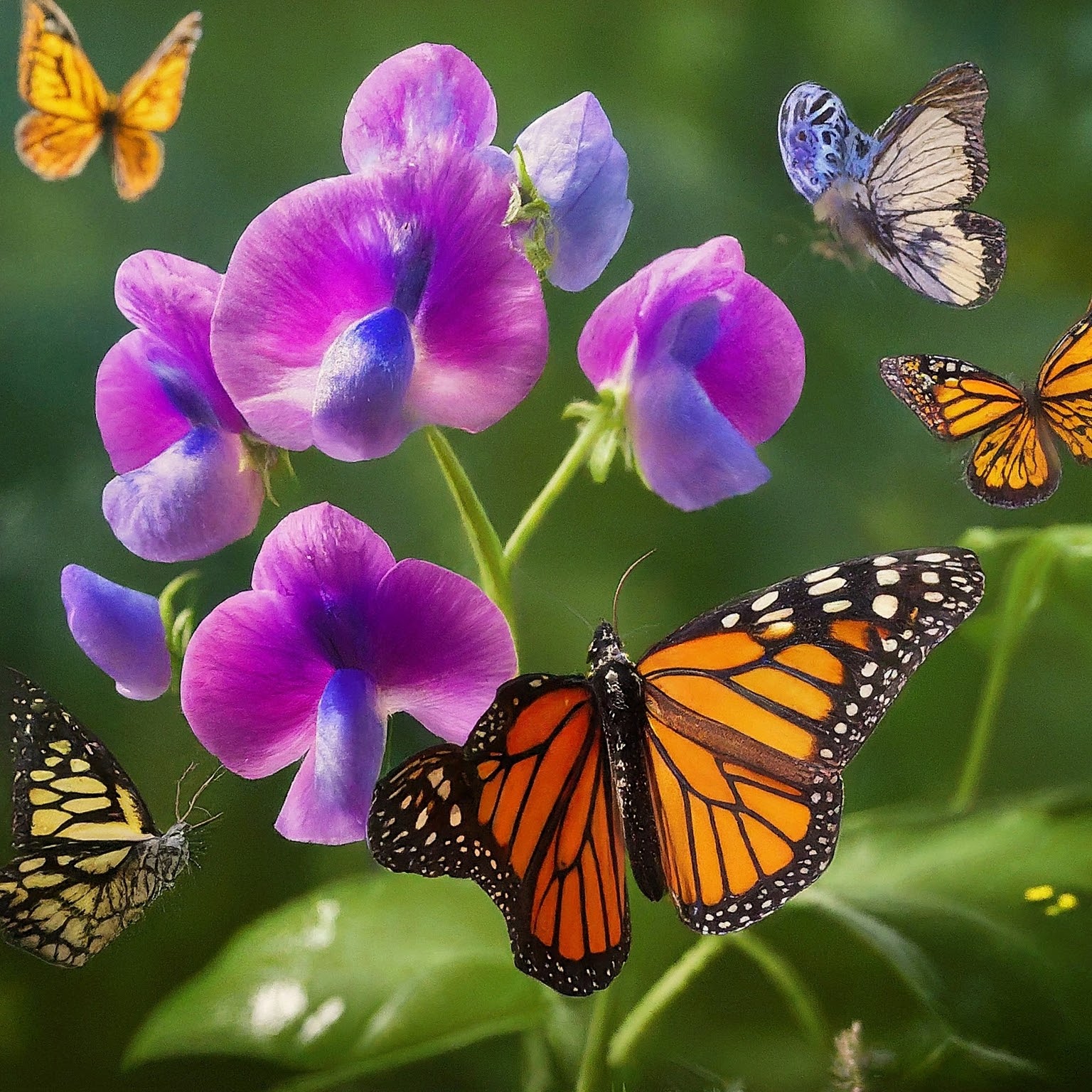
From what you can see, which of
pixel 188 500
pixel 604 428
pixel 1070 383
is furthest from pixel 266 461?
pixel 1070 383

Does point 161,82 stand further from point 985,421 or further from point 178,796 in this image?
point 985,421

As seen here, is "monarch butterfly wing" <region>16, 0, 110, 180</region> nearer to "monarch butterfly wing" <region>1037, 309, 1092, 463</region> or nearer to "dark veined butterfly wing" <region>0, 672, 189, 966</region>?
"dark veined butterfly wing" <region>0, 672, 189, 966</region>

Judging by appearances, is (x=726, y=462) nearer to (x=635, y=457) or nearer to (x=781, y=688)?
(x=635, y=457)

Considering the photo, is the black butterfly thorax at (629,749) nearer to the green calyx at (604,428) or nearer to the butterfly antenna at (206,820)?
the green calyx at (604,428)

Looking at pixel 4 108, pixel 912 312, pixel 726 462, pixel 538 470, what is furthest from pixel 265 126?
pixel 912 312

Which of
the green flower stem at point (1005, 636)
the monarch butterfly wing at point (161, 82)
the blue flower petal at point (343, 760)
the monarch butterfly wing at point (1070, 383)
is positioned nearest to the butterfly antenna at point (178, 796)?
the blue flower petal at point (343, 760)

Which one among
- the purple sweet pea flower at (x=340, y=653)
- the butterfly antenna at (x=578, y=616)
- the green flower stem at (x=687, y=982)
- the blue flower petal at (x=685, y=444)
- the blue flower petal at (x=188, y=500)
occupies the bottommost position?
the green flower stem at (x=687, y=982)

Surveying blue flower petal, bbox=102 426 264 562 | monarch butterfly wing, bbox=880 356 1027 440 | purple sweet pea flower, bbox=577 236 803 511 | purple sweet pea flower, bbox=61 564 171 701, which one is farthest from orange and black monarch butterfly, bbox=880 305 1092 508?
purple sweet pea flower, bbox=61 564 171 701
